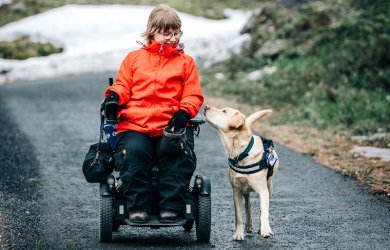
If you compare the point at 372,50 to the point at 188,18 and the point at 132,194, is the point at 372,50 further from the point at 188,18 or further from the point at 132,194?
the point at 188,18

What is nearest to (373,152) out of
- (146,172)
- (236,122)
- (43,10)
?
(236,122)

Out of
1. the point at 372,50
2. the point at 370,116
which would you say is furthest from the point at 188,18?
the point at 370,116

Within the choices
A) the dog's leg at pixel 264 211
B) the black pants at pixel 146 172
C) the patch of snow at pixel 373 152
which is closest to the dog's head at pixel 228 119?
the black pants at pixel 146 172

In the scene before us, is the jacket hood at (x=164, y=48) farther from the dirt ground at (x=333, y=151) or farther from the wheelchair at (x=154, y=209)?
the dirt ground at (x=333, y=151)

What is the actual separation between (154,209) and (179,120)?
2.56ft

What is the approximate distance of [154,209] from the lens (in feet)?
19.0

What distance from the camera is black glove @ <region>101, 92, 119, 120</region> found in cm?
562

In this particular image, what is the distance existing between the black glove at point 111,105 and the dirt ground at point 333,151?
3390 mm

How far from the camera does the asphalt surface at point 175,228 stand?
586cm

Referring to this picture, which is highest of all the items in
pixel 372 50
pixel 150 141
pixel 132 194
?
pixel 372 50

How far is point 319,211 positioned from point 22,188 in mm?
3393

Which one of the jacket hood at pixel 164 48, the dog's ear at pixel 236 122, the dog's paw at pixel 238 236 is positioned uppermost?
the jacket hood at pixel 164 48

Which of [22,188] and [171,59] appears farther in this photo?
[22,188]

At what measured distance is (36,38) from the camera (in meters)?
27.6
